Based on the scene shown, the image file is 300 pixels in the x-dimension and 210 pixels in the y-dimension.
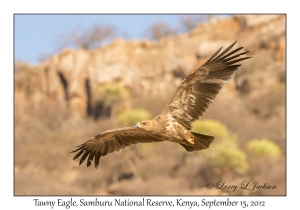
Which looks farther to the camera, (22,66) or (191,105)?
(22,66)

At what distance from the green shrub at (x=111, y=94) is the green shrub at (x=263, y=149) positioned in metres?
15.6

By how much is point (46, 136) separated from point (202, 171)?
1953 centimetres

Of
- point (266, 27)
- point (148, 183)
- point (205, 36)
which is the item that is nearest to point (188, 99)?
point (148, 183)

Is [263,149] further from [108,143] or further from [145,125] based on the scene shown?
[145,125]

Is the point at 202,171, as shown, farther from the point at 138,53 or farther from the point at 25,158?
the point at 138,53

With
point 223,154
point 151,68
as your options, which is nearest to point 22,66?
point 151,68

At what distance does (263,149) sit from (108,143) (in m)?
38.7

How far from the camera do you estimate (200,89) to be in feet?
46.8

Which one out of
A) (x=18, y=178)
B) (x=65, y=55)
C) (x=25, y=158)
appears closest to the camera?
(x=18, y=178)

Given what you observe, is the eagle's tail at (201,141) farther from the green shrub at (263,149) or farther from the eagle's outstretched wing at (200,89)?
the green shrub at (263,149)

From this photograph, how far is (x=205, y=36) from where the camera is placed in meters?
73.4

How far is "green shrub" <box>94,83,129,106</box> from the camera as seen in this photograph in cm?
6412

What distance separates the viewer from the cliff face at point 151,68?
66938 millimetres

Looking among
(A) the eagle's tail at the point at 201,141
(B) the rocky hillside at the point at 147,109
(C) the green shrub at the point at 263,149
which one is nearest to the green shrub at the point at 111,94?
(B) the rocky hillside at the point at 147,109
